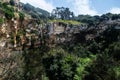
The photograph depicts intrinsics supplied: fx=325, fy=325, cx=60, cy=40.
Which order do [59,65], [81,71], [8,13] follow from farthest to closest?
[8,13] < [59,65] < [81,71]

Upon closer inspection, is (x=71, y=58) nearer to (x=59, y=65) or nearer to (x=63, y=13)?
(x=59, y=65)

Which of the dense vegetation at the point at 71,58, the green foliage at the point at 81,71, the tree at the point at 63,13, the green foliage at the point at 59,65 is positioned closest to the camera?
the dense vegetation at the point at 71,58

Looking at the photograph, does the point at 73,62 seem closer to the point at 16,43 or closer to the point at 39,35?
the point at 16,43

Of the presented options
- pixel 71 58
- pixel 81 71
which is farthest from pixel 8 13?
pixel 81 71

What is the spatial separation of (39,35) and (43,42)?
2.85 metres

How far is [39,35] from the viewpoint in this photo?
10350 centimetres

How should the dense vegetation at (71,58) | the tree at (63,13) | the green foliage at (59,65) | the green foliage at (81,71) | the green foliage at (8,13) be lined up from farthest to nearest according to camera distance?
the tree at (63,13) → the green foliage at (8,13) → the green foliage at (59,65) → the green foliage at (81,71) → the dense vegetation at (71,58)

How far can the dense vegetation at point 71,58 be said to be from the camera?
57247 mm

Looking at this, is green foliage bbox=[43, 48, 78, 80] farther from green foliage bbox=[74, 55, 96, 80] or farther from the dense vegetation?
green foliage bbox=[74, 55, 96, 80]

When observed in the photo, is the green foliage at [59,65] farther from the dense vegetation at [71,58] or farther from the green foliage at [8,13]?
the green foliage at [8,13]

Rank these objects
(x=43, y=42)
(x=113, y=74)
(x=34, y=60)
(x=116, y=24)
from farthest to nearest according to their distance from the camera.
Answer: (x=43, y=42)
(x=116, y=24)
(x=34, y=60)
(x=113, y=74)

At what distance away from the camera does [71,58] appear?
244 ft

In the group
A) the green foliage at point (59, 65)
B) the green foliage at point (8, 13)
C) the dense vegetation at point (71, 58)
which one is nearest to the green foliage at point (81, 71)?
the dense vegetation at point (71, 58)

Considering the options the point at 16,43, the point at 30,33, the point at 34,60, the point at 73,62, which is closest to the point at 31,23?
the point at 30,33
